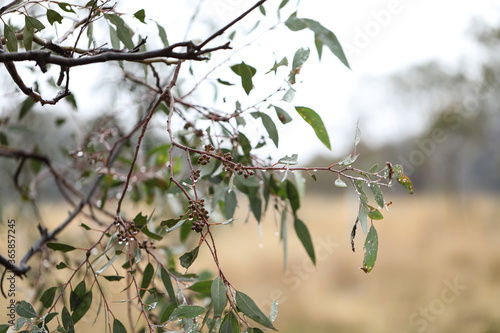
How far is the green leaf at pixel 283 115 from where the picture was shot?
0.41m

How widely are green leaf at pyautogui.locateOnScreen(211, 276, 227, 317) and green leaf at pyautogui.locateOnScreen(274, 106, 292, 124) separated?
0.16m

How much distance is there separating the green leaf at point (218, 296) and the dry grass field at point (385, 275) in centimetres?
215

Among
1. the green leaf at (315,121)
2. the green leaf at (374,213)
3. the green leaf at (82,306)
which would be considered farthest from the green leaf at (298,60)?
the green leaf at (82,306)

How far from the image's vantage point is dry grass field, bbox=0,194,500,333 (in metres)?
3.09

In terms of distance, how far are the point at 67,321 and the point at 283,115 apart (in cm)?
24

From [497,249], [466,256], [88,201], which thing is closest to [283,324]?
[466,256]

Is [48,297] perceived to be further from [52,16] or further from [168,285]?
[52,16]

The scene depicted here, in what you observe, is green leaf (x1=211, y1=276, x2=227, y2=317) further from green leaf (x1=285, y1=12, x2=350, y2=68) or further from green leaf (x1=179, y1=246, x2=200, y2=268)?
green leaf (x1=285, y1=12, x2=350, y2=68)

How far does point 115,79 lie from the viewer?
0.82 meters

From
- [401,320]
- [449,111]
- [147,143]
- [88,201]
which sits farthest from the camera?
[449,111]

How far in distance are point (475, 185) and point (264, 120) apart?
592 centimetres

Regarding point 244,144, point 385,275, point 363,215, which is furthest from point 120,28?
point 385,275

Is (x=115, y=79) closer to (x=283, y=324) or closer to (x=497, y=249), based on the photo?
(x=283, y=324)

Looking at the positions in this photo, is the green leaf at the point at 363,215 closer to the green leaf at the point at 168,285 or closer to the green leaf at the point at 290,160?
the green leaf at the point at 290,160
